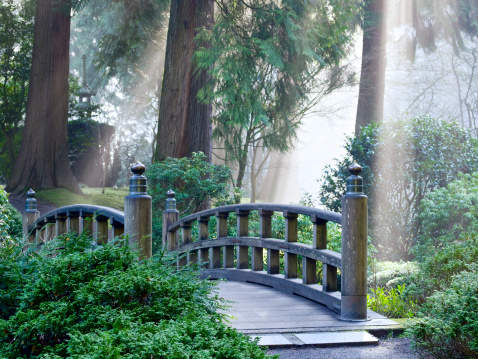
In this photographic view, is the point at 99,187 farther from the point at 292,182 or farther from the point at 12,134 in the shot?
the point at 292,182

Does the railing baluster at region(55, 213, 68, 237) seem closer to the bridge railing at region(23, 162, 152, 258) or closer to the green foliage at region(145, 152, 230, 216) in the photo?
the bridge railing at region(23, 162, 152, 258)

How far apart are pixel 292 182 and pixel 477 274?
97.8 ft

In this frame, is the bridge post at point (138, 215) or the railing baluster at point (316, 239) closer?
the bridge post at point (138, 215)

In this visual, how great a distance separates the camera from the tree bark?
14570 millimetres

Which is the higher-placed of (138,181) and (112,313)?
(138,181)

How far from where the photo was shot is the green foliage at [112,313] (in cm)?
233

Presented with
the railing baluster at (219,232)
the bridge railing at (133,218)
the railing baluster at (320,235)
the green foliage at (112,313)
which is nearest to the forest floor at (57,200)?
the bridge railing at (133,218)

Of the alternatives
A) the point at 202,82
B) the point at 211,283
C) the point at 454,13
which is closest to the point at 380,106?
the point at 454,13

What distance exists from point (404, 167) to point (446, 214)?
1458mm

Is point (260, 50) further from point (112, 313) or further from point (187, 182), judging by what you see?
point (112, 313)

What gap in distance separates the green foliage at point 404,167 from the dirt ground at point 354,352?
6948mm

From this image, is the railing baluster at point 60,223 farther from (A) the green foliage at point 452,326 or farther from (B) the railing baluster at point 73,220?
(A) the green foliage at point 452,326

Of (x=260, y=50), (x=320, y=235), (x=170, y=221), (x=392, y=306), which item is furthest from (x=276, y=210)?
(x=260, y=50)

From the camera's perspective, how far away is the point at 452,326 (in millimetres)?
3412
